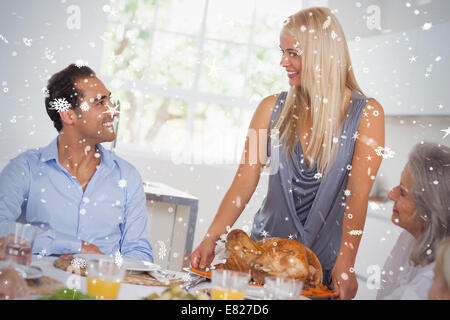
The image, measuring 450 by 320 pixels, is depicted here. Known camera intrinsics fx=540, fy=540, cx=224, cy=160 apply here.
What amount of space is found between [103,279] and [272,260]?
0.24 meters

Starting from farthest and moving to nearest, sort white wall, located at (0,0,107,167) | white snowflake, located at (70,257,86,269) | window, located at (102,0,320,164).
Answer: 1. window, located at (102,0,320,164)
2. white wall, located at (0,0,107,167)
3. white snowflake, located at (70,257,86,269)

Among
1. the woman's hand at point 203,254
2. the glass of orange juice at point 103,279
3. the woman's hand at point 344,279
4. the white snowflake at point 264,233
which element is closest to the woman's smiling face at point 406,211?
the woman's hand at point 344,279

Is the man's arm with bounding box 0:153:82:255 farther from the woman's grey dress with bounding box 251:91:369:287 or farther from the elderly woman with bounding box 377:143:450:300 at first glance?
the elderly woman with bounding box 377:143:450:300

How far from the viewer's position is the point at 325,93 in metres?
1.04

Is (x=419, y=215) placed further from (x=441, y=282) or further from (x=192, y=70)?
(x=192, y=70)

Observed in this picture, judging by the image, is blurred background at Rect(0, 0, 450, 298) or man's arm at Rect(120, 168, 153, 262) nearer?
blurred background at Rect(0, 0, 450, 298)

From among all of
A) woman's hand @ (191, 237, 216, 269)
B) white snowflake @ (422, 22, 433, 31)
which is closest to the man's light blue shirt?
woman's hand @ (191, 237, 216, 269)

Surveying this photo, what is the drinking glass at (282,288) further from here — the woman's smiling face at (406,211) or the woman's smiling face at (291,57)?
the woman's smiling face at (291,57)

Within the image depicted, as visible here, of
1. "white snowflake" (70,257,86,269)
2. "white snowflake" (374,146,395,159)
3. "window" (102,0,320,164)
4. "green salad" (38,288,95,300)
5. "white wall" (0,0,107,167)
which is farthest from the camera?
"white snowflake" (374,146,395,159)

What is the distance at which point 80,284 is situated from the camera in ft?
2.15

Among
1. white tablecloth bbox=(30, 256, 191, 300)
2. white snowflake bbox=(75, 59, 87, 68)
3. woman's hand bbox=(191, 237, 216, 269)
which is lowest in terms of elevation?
woman's hand bbox=(191, 237, 216, 269)

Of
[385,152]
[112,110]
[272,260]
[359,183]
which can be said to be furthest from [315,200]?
[112,110]

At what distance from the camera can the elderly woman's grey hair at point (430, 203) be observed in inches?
36.8

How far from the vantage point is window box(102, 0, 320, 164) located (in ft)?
3.15
